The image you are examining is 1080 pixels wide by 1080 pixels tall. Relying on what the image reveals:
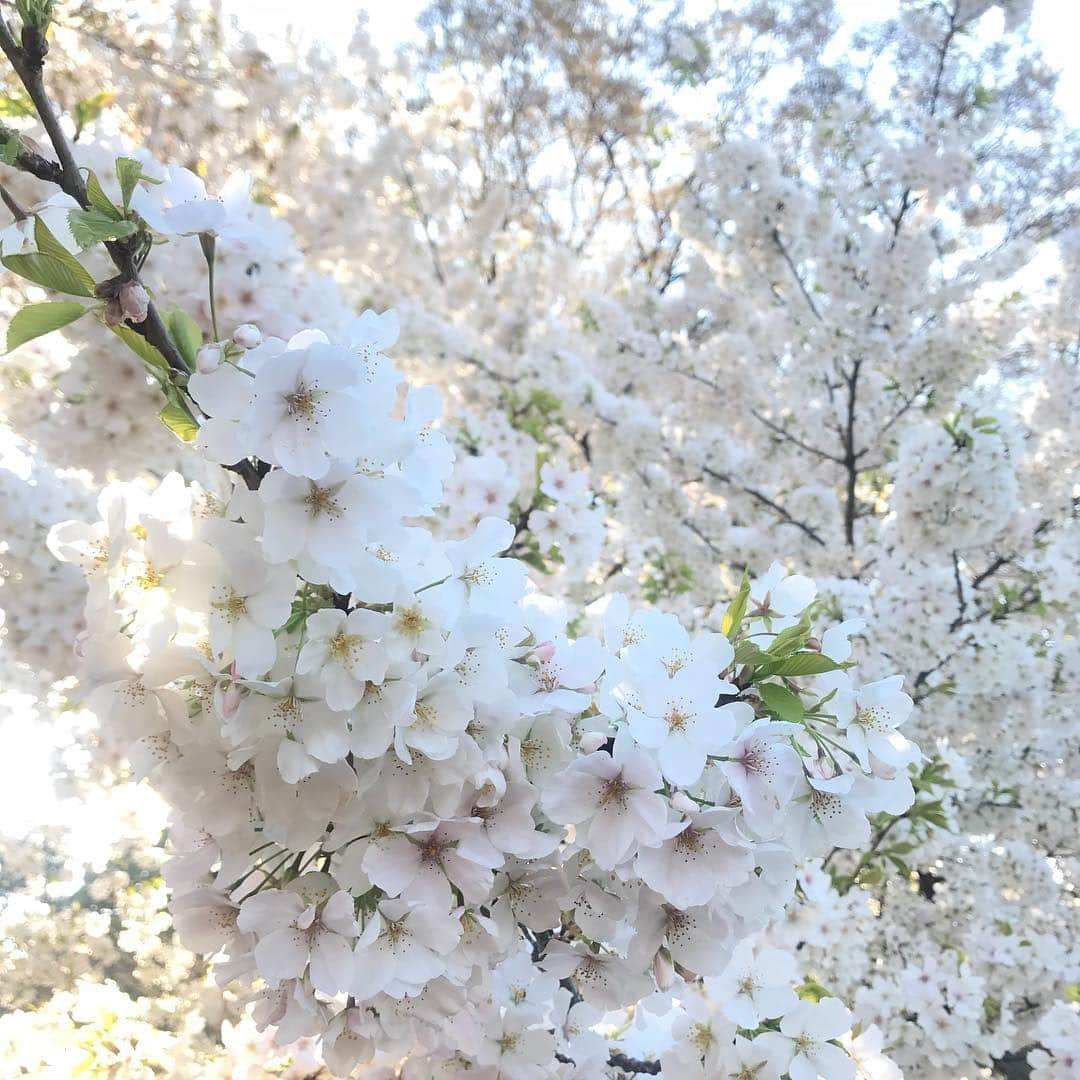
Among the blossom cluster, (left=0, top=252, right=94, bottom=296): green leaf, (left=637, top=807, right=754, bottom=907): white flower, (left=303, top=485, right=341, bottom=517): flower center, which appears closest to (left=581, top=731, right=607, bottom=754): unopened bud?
the blossom cluster

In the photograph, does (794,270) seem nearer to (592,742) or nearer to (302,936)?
(592,742)

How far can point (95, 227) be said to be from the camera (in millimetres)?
666

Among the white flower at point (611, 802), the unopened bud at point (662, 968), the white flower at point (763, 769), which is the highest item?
the white flower at point (763, 769)

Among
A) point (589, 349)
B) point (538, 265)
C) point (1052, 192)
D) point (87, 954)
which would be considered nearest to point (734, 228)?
point (589, 349)

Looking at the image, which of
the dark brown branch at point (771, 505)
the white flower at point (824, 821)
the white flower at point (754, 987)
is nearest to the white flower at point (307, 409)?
the white flower at point (824, 821)

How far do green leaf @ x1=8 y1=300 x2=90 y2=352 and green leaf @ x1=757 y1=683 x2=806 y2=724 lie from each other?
0.73 meters

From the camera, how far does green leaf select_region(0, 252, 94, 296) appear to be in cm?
65

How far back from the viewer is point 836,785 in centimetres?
74

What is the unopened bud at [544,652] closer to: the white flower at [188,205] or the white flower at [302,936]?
the white flower at [302,936]

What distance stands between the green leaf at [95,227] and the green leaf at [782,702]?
0.73 meters

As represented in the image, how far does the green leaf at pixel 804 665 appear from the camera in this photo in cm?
79

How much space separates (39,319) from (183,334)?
12cm

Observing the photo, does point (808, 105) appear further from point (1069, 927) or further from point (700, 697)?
point (700, 697)

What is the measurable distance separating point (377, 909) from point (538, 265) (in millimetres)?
4796
